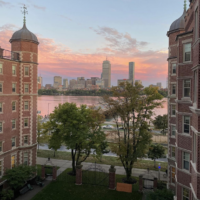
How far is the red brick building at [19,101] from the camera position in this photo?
19.6 m

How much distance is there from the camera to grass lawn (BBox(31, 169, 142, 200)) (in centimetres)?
1868

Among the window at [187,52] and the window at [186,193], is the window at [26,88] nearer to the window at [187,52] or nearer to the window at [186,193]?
the window at [187,52]

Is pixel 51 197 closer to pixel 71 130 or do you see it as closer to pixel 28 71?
pixel 71 130

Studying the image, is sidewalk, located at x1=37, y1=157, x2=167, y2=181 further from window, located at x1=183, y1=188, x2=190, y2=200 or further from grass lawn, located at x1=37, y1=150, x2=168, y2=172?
window, located at x1=183, y1=188, x2=190, y2=200

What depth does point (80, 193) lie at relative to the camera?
1952cm

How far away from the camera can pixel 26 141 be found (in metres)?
22.6

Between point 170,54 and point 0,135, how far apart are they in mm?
20208

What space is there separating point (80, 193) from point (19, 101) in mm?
12652

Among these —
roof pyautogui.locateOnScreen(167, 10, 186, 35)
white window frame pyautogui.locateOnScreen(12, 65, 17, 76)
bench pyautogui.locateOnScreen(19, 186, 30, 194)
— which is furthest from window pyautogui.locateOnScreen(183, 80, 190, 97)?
bench pyautogui.locateOnScreen(19, 186, 30, 194)

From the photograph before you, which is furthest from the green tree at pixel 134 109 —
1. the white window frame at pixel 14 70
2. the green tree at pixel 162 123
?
the green tree at pixel 162 123

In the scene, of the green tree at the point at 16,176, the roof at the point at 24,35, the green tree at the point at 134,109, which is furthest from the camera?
the roof at the point at 24,35

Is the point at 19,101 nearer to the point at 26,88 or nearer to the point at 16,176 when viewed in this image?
the point at 26,88

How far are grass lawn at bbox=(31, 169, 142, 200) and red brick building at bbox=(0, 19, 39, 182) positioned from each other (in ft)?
15.1

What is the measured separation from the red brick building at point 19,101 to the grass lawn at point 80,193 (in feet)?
15.1
